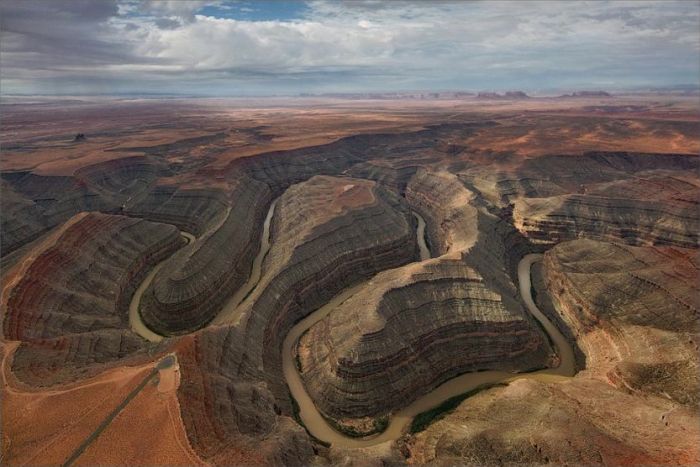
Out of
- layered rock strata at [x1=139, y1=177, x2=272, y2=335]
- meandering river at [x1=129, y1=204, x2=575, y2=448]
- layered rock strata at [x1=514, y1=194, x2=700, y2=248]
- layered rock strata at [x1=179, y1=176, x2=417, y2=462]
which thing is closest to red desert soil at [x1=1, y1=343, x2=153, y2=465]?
layered rock strata at [x1=179, y1=176, x2=417, y2=462]

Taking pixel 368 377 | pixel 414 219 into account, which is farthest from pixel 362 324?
pixel 414 219

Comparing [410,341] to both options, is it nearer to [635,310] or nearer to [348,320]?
[348,320]

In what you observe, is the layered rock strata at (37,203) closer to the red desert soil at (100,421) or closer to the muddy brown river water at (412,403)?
the red desert soil at (100,421)

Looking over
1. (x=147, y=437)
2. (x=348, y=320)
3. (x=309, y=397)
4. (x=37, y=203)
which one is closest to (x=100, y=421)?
(x=147, y=437)

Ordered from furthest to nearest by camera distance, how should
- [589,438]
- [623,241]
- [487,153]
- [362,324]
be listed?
[487,153] < [623,241] < [362,324] < [589,438]

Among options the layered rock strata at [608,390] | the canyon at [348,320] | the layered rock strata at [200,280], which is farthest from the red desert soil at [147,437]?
the layered rock strata at [200,280]

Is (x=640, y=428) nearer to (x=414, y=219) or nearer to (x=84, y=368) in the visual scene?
(x=84, y=368)
